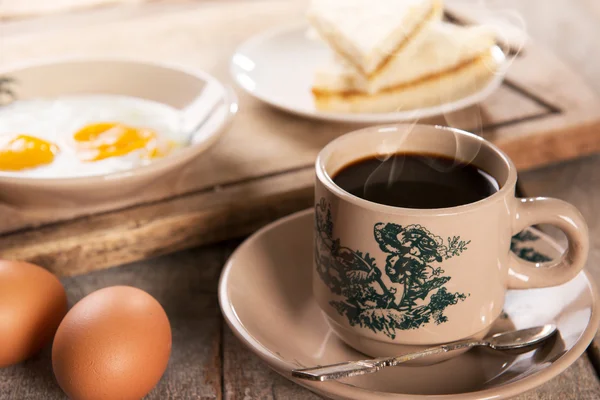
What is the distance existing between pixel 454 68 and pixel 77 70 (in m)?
0.72

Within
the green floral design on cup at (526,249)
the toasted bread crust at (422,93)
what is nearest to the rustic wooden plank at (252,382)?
the green floral design on cup at (526,249)

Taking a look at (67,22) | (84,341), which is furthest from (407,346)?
(67,22)

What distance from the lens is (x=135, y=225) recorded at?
1.01 meters

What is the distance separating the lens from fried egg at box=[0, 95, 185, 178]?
1.04 m

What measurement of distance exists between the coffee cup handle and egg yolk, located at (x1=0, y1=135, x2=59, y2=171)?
70 cm

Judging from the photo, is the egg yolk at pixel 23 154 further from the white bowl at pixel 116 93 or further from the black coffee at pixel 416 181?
the black coffee at pixel 416 181

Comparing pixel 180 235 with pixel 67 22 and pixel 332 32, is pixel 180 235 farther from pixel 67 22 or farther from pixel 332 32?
pixel 67 22

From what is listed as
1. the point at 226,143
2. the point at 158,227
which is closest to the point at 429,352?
the point at 158,227

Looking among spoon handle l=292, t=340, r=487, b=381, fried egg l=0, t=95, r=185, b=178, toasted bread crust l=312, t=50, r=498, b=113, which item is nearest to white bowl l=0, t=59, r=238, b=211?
fried egg l=0, t=95, r=185, b=178

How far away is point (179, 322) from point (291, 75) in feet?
2.23

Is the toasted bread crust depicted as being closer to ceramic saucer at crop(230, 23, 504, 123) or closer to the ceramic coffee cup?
ceramic saucer at crop(230, 23, 504, 123)

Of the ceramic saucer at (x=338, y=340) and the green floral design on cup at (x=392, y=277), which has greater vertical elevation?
the green floral design on cup at (x=392, y=277)

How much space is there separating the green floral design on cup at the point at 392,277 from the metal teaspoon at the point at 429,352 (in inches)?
1.2

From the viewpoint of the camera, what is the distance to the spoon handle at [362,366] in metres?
0.68
